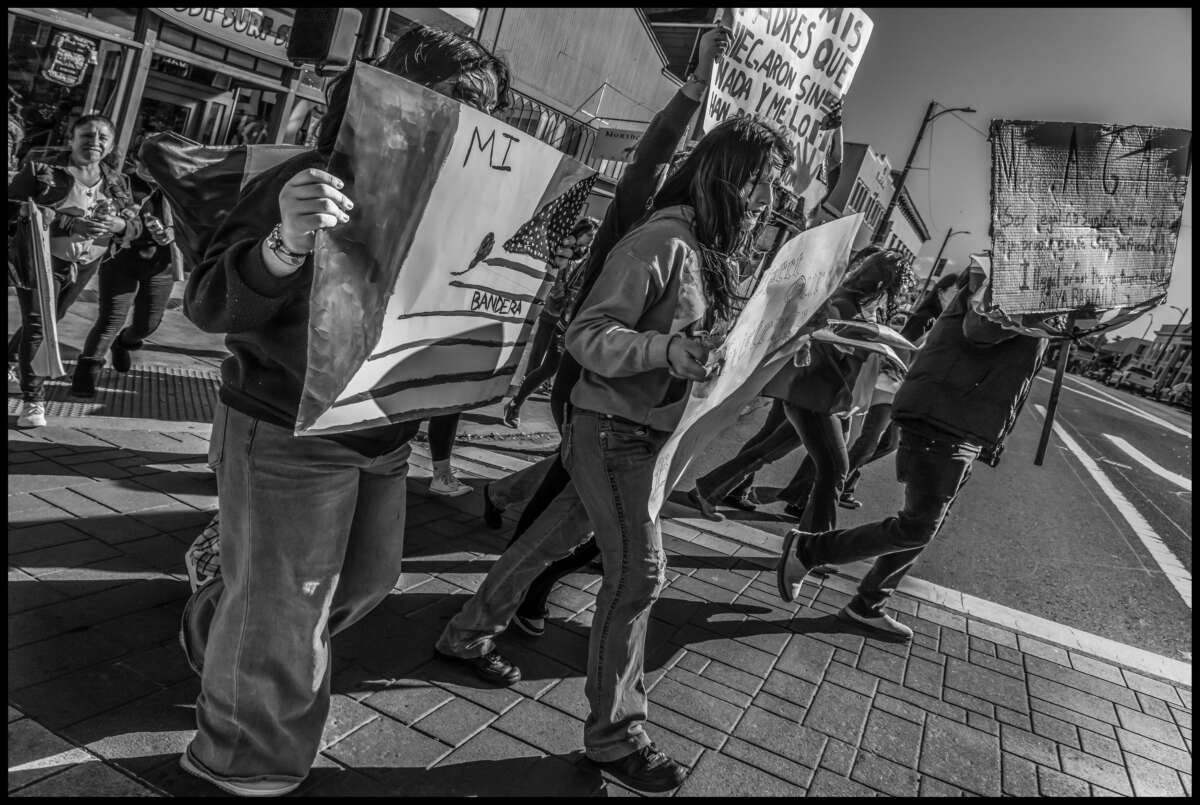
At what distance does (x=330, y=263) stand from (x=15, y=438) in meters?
3.48

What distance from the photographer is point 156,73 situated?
10.3 metres

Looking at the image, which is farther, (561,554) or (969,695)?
(969,695)

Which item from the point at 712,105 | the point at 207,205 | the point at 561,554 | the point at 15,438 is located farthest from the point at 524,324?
the point at 15,438

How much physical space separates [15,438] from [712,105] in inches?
151

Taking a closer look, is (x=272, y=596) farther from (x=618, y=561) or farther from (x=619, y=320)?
(x=619, y=320)

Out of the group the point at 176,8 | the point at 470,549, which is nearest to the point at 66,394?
the point at 470,549

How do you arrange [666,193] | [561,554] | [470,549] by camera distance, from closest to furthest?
[666,193]
[561,554]
[470,549]

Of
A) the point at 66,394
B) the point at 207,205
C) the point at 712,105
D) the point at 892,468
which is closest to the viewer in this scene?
the point at 207,205

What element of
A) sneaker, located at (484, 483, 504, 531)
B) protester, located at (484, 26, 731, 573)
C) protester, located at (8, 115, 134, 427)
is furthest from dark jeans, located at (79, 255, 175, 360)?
protester, located at (484, 26, 731, 573)

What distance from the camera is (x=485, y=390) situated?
8.59 feet

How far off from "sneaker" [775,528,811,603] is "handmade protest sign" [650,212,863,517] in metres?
1.87

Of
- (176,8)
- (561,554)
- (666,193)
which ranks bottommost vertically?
(561,554)

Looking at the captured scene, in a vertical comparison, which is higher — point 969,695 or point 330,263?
point 330,263

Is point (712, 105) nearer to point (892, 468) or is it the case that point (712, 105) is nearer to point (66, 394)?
point (66, 394)
